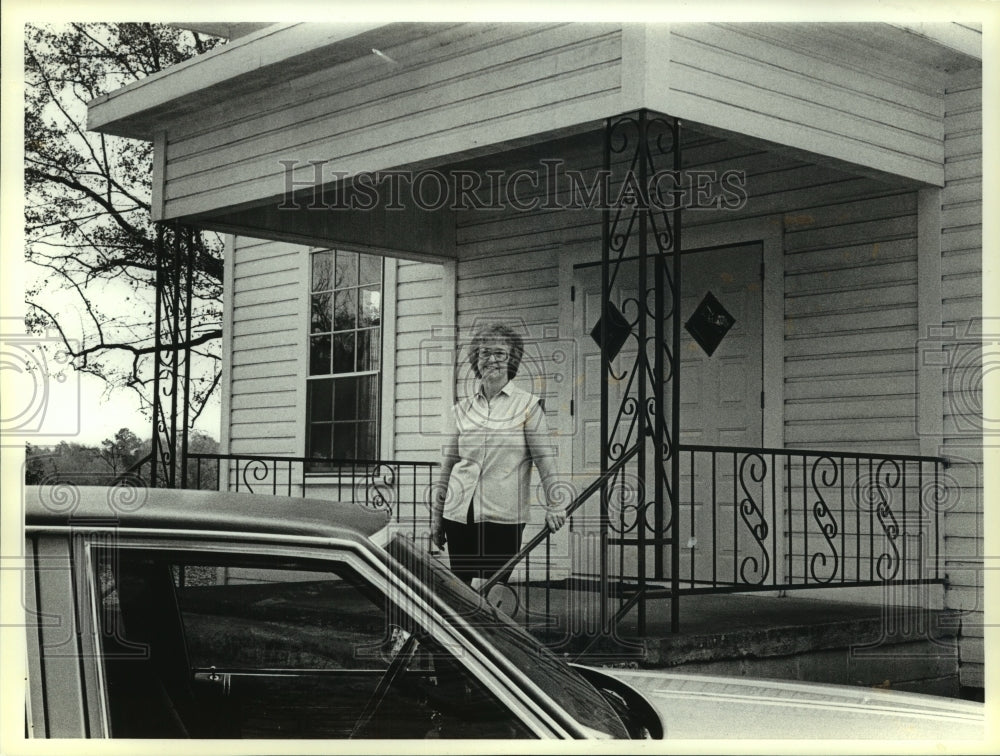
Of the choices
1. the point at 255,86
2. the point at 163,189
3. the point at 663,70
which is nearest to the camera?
the point at 663,70

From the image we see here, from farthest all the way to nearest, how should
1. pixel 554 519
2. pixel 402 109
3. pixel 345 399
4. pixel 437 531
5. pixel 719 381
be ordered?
pixel 345 399 → pixel 719 381 → pixel 402 109 → pixel 437 531 → pixel 554 519

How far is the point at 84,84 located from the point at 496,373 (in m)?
15.7

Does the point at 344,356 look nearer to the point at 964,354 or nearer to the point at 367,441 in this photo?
the point at 367,441

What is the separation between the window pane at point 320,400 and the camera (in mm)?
12133

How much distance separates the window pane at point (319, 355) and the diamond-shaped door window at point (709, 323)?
4.31 meters

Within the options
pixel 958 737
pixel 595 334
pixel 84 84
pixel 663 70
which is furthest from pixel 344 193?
pixel 84 84

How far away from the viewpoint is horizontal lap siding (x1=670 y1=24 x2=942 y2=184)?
6.38m

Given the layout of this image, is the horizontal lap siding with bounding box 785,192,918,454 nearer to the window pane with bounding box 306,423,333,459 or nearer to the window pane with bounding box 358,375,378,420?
the window pane with bounding box 358,375,378,420

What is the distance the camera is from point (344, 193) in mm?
9977

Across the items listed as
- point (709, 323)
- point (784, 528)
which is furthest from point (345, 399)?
point (784, 528)

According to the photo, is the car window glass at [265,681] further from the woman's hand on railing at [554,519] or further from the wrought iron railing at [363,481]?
the wrought iron railing at [363,481]

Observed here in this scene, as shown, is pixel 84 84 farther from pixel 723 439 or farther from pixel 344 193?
pixel 723 439

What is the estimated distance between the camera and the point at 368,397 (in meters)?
11.7

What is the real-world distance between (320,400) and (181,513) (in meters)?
9.45
